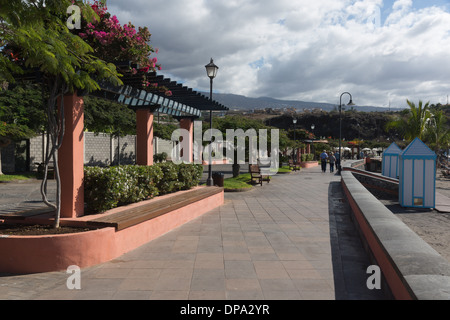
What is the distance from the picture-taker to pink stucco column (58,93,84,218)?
5805 millimetres

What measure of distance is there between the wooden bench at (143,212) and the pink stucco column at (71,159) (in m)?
0.62

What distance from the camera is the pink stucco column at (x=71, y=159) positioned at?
229 inches

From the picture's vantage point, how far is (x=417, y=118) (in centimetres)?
2641

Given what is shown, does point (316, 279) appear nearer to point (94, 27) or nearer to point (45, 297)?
point (45, 297)

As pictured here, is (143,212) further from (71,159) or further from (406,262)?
(406,262)

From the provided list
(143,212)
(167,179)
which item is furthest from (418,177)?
(143,212)

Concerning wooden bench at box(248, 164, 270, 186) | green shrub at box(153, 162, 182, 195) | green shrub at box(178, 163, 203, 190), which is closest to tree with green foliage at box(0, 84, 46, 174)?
green shrub at box(178, 163, 203, 190)

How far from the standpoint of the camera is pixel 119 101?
7.95 meters

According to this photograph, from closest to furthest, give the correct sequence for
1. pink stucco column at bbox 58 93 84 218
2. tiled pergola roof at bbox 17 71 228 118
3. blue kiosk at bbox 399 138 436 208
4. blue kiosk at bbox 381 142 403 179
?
pink stucco column at bbox 58 93 84 218 → tiled pergola roof at bbox 17 71 228 118 → blue kiosk at bbox 399 138 436 208 → blue kiosk at bbox 381 142 403 179

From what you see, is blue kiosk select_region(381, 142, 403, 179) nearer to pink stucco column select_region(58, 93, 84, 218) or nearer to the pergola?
the pergola

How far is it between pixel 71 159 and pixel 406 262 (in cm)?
509

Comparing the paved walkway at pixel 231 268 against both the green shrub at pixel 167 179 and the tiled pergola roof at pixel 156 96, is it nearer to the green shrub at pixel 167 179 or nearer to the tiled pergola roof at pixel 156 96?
the green shrub at pixel 167 179

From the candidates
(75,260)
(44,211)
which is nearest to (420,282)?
(75,260)

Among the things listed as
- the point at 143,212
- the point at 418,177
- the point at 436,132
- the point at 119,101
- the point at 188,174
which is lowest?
the point at 143,212
